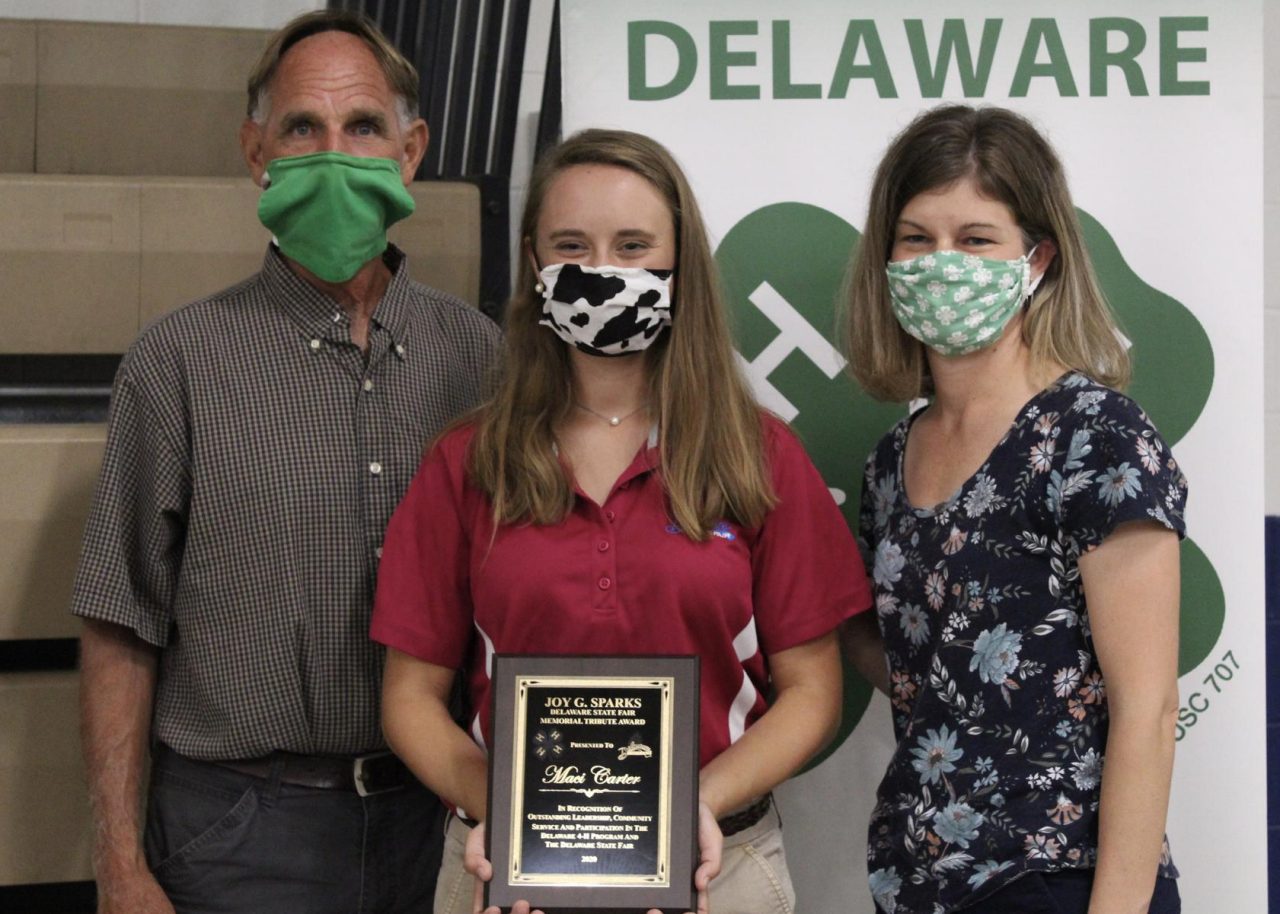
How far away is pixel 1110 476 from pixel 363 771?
94cm

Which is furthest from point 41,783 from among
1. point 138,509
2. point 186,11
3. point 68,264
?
point 186,11

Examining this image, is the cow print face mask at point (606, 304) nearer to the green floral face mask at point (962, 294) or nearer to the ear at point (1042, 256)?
the green floral face mask at point (962, 294)

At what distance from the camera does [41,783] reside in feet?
7.11

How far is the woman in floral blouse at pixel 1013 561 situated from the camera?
1543 millimetres

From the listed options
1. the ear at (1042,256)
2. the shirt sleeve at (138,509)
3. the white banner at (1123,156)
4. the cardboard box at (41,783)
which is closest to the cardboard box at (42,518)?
the cardboard box at (41,783)

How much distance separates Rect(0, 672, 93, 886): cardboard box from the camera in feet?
7.07

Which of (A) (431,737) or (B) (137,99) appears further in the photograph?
(B) (137,99)

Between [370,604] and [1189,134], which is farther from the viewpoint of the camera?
[1189,134]

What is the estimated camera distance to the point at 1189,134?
217cm

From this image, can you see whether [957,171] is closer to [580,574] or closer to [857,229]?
[857,229]

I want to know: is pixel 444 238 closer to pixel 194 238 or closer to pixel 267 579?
pixel 194 238

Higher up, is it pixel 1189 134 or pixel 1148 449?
pixel 1189 134

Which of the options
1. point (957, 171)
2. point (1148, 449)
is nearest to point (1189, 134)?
point (957, 171)

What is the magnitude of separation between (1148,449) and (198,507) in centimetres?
109
